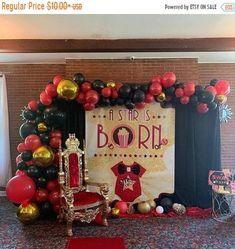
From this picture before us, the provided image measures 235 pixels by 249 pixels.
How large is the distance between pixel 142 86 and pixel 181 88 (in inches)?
21.6

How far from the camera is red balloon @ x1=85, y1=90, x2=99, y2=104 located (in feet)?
13.9

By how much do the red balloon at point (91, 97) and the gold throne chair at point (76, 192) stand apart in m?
0.53

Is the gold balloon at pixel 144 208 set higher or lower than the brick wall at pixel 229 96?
lower

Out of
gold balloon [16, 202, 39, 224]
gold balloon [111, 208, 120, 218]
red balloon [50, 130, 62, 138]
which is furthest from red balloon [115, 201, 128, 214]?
red balloon [50, 130, 62, 138]

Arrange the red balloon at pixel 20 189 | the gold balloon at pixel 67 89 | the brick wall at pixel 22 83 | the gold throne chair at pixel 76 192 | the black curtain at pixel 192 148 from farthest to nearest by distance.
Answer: the brick wall at pixel 22 83 → the black curtain at pixel 192 148 → the gold balloon at pixel 67 89 → the red balloon at pixel 20 189 → the gold throne chair at pixel 76 192

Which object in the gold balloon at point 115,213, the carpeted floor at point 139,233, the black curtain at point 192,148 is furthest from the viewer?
the black curtain at point 192,148

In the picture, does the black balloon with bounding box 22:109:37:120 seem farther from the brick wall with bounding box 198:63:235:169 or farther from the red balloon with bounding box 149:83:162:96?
the brick wall with bounding box 198:63:235:169

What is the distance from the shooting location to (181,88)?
14.3 feet

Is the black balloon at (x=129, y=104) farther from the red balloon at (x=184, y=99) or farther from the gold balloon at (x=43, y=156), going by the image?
the gold balloon at (x=43, y=156)

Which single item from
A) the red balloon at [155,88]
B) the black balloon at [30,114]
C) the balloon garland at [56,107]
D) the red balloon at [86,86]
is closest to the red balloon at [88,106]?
the balloon garland at [56,107]

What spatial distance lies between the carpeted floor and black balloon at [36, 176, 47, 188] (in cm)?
49
